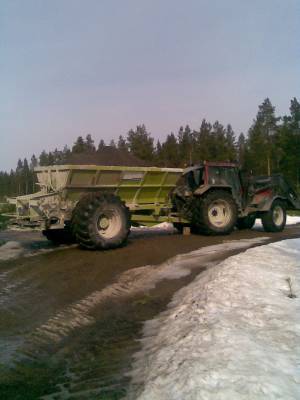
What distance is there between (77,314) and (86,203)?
4672 millimetres

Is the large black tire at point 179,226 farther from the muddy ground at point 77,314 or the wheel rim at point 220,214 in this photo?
the muddy ground at point 77,314

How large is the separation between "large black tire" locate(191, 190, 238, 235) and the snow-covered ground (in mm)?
5921

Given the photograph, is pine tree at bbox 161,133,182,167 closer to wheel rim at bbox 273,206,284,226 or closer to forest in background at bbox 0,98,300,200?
forest in background at bbox 0,98,300,200

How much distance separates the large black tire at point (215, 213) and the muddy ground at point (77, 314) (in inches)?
95.9

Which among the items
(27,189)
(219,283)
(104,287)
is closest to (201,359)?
(219,283)

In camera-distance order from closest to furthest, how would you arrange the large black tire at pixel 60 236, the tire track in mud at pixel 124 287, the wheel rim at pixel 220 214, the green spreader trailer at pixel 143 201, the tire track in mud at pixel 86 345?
the tire track in mud at pixel 86 345, the tire track in mud at pixel 124 287, the green spreader trailer at pixel 143 201, the large black tire at pixel 60 236, the wheel rim at pixel 220 214

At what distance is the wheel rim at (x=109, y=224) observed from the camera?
10125mm

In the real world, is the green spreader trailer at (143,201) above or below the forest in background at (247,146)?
below

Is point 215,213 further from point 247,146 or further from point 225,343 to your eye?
point 247,146

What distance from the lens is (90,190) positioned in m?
10.4

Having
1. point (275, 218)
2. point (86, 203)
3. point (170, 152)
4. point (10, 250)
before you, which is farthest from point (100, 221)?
point (170, 152)


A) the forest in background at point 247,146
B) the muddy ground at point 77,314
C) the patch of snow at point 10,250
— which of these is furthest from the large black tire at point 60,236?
the forest in background at point 247,146

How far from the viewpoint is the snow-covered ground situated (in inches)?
119

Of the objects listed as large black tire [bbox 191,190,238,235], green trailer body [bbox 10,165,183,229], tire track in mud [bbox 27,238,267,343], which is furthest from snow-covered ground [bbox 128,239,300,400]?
large black tire [bbox 191,190,238,235]
